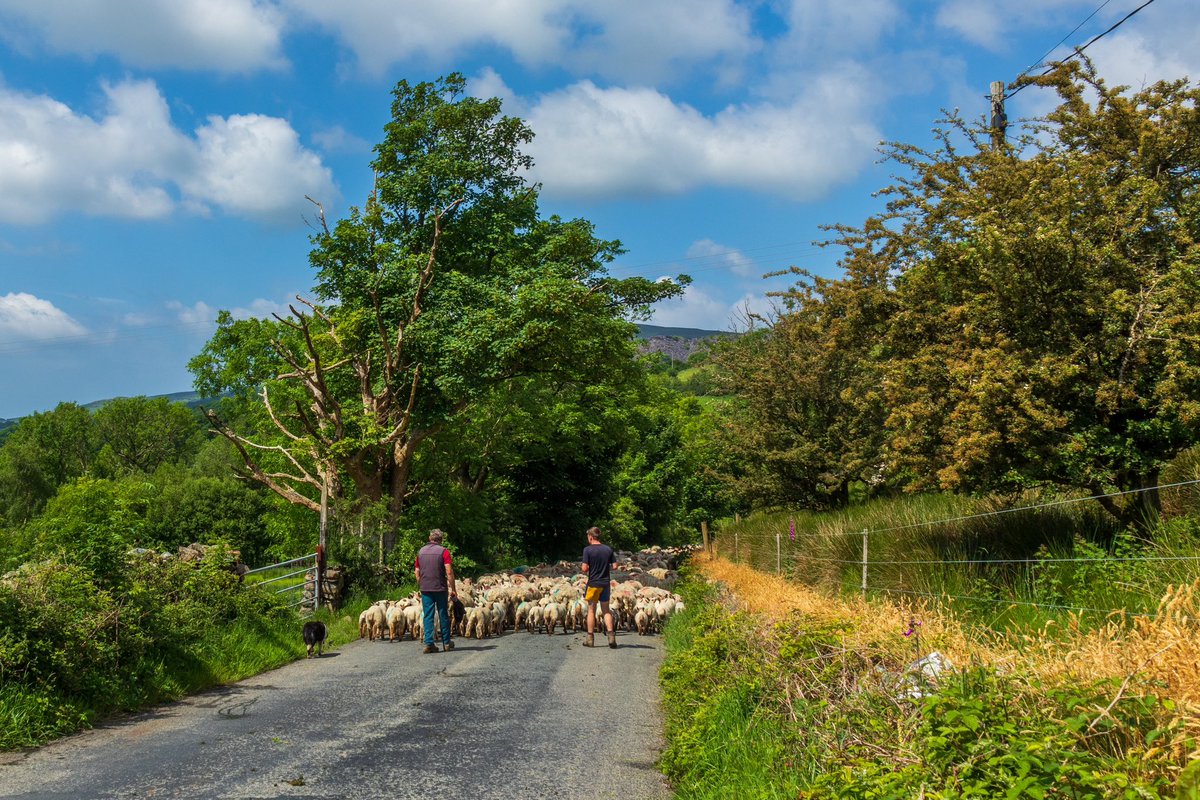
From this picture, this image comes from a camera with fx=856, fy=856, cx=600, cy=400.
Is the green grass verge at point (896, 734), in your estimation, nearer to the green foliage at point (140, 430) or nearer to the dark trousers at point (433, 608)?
the dark trousers at point (433, 608)

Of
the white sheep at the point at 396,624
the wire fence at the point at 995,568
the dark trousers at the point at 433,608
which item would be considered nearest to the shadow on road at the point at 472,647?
the dark trousers at the point at 433,608

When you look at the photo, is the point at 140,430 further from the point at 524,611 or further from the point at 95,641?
the point at 95,641

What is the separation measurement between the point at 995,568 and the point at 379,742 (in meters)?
6.88

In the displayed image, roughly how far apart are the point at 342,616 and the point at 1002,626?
1310 cm

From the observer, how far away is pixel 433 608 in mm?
14047

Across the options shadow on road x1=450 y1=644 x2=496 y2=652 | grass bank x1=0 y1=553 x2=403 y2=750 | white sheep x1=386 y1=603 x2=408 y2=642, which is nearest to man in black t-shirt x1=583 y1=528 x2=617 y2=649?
shadow on road x1=450 y1=644 x2=496 y2=652

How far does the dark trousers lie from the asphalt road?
6.63ft

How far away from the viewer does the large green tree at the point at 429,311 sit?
23297 millimetres

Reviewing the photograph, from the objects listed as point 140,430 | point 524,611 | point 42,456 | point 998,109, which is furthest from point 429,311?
point 140,430

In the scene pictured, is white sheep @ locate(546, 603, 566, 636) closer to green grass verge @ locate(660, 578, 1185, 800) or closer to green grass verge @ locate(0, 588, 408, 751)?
green grass verge @ locate(0, 588, 408, 751)

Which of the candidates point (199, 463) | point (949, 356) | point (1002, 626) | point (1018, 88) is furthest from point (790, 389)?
point (199, 463)

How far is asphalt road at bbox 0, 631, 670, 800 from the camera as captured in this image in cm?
617

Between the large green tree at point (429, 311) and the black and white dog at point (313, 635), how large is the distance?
29.6ft

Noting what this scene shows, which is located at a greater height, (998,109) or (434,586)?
(998,109)
